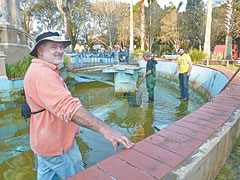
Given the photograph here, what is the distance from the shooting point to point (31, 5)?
107 ft

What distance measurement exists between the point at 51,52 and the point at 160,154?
140 centimetres

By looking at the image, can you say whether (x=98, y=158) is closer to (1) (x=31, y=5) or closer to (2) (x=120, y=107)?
(2) (x=120, y=107)

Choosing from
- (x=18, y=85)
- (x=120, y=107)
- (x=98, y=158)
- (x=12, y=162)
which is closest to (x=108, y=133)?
(x=98, y=158)

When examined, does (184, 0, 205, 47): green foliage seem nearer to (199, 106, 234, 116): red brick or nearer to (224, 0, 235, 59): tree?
(224, 0, 235, 59): tree

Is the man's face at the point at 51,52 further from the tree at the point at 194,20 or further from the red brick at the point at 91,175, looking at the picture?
the tree at the point at 194,20

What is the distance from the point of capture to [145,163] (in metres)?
A: 1.61

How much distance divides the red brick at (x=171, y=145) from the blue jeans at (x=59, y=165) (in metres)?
0.82

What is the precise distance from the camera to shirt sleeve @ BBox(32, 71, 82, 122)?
130 cm

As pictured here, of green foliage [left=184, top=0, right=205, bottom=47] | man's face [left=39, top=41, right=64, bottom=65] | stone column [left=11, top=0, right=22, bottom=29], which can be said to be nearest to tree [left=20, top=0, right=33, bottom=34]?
stone column [left=11, top=0, right=22, bottom=29]

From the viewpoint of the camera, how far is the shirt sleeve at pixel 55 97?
130 centimetres

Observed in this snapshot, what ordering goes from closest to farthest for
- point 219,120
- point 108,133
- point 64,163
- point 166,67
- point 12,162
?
point 108,133
point 64,163
point 219,120
point 12,162
point 166,67

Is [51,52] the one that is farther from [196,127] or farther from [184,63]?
[184,63]

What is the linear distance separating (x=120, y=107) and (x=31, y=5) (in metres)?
33.9

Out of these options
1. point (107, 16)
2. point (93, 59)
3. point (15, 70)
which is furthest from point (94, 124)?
point (107, 16)
